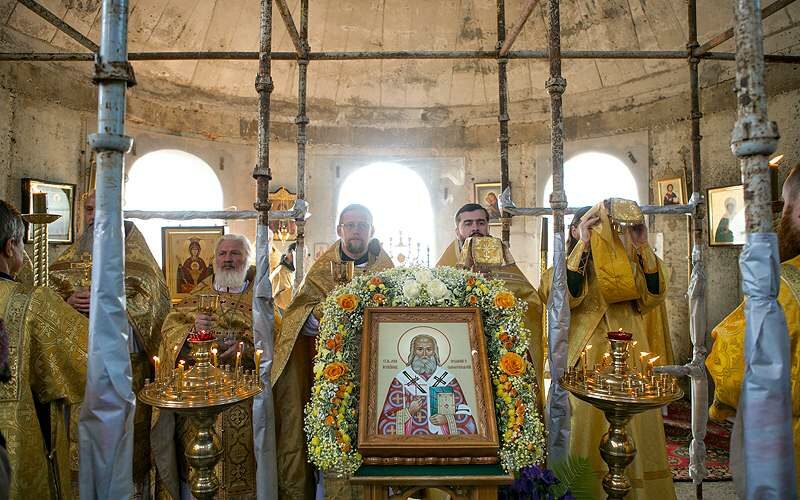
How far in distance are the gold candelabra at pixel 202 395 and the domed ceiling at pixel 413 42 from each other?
7.40 metres

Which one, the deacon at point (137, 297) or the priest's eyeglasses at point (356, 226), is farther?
the priest's eyeglasses at point (356, 226)

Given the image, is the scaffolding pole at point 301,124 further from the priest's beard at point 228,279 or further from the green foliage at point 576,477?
the green foliage at point 576,477

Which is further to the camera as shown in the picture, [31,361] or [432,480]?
[31,361]

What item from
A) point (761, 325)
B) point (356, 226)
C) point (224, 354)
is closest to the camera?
point (761, 325)

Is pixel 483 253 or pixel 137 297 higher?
pixel 483 253

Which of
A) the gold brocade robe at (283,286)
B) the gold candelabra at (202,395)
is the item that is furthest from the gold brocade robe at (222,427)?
the gold brocade robe at (283,286)

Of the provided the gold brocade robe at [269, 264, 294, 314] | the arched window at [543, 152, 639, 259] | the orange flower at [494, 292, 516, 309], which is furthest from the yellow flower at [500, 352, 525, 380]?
the arched window at [543, 152, 639, 259]

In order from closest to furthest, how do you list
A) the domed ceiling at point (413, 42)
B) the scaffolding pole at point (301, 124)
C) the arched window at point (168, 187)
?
the scaffolding pole at point (301, 124) < the domed ceiling at point (413, 42) < the arched window at point (168, 187)

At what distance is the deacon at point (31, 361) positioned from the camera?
256 cm

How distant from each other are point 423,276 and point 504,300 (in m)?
0.43

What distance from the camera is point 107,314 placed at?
210 centimetres

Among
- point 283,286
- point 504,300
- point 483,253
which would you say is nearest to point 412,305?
point 504,300

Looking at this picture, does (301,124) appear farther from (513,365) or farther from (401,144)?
(401,144)

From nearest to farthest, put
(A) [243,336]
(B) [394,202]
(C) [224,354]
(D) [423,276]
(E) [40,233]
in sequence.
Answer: (D) [423,276]
(E) [40,233]
(C) [224,354]
(A) [243,336]
(B) [394,202]
